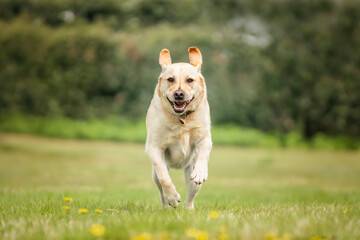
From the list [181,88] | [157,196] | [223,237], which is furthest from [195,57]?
[157,196]

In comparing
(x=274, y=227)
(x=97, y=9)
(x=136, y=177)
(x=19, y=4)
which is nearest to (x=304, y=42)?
(x=97, y=9)

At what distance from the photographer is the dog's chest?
4.69 meters

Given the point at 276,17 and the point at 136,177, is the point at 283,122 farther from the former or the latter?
the point at 136,177

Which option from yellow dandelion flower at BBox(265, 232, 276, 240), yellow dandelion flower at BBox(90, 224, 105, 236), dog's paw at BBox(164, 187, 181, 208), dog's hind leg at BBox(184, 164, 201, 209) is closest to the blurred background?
dog's hind leg at BBox(184, 164, 201, 209)

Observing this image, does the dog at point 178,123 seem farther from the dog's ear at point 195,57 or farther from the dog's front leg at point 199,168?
the dog's ear at point 195,57

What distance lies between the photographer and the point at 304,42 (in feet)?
74.5

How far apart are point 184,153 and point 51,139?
16.6 m

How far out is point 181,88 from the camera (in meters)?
4.48

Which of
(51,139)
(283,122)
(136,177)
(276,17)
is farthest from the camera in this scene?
(276,17)

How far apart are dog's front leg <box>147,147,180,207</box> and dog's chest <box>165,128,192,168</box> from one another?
0.43 feet

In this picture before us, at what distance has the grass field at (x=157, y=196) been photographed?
122 inches

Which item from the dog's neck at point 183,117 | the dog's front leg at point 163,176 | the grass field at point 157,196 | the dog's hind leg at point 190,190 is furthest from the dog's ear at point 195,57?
the grass field at point 157,196

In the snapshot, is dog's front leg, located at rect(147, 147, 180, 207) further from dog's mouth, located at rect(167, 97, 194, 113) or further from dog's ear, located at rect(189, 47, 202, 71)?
dog's ear, located at rect(189, 47, 202, 71)

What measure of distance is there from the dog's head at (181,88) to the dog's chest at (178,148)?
1.00 ft
